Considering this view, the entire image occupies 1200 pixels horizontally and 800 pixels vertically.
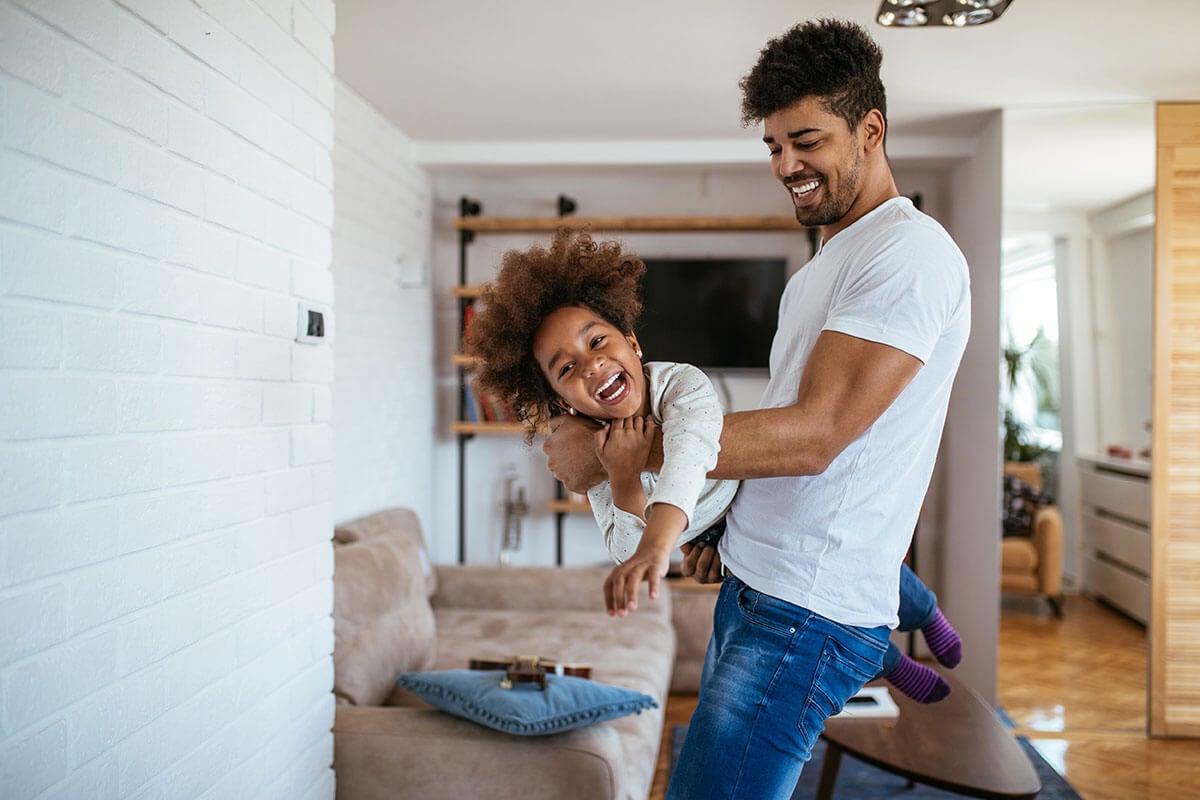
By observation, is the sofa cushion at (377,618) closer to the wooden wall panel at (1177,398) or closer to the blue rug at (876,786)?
the blue rug at (876,786)

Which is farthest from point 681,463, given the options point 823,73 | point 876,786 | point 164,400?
point 876,786

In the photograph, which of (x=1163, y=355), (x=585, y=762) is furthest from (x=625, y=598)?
(x=1163, y=355)

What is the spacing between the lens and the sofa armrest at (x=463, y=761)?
2.04 metres

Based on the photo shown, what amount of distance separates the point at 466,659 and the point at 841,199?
2.37 metres

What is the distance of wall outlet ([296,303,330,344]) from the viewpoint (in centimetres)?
192

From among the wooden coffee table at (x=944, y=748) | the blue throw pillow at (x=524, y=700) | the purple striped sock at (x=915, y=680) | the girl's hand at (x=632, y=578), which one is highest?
the girl's hand at (x=632, y=578)

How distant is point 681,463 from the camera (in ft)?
3.73

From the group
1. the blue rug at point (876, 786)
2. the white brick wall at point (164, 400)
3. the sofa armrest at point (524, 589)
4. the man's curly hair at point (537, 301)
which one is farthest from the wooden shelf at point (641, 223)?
the man's curly hair at point (537, 301)

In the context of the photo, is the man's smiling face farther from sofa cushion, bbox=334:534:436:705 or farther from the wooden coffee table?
sofa cushion, bbox=334:534:436:705

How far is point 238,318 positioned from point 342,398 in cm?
215

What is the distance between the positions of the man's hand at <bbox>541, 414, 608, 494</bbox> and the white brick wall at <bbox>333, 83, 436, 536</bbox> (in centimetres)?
245

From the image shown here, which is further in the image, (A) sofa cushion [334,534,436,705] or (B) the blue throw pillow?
(A) sofa cushion [334,534,436,705]

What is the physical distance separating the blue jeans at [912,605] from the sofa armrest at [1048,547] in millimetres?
2828

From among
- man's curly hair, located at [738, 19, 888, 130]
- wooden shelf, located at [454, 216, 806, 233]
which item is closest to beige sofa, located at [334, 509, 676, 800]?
man's curly hair, located at [738, 19, 888, 130]
